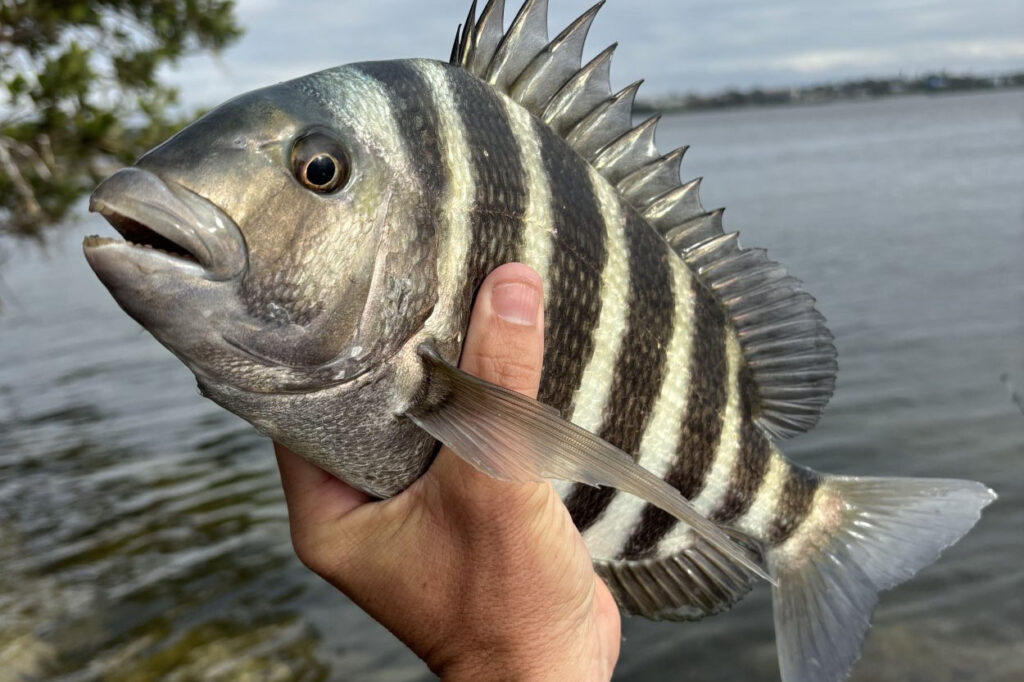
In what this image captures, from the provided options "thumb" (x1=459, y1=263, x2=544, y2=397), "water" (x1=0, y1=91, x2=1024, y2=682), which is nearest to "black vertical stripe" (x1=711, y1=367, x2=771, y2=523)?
"thumb" (x1=459, y1=263, x2=544, y2=397)

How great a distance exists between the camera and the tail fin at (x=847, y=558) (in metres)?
2.43

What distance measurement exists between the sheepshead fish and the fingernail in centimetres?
10

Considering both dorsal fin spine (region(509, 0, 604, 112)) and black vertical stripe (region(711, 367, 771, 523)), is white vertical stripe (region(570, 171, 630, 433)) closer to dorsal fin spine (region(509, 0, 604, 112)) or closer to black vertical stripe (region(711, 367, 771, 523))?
dorsal fin spine (region(509, 0, 604, 112))

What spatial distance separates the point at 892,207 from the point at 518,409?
25.0m

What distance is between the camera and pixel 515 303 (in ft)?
5.61

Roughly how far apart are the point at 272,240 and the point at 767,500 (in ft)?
4.96

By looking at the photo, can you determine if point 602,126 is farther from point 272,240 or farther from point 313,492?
point 313,492

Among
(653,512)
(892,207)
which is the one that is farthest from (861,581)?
(892,207)

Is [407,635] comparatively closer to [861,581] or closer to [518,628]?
[518,628]

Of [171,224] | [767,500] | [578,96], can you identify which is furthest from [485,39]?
[767,500]

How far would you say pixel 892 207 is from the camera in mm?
23969

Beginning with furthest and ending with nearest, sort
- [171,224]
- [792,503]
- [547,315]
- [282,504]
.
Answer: [282,504], [792,503], [547,315], [171,224]

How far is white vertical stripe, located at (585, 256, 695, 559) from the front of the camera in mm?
2039

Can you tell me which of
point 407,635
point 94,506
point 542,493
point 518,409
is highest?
point 518,409
